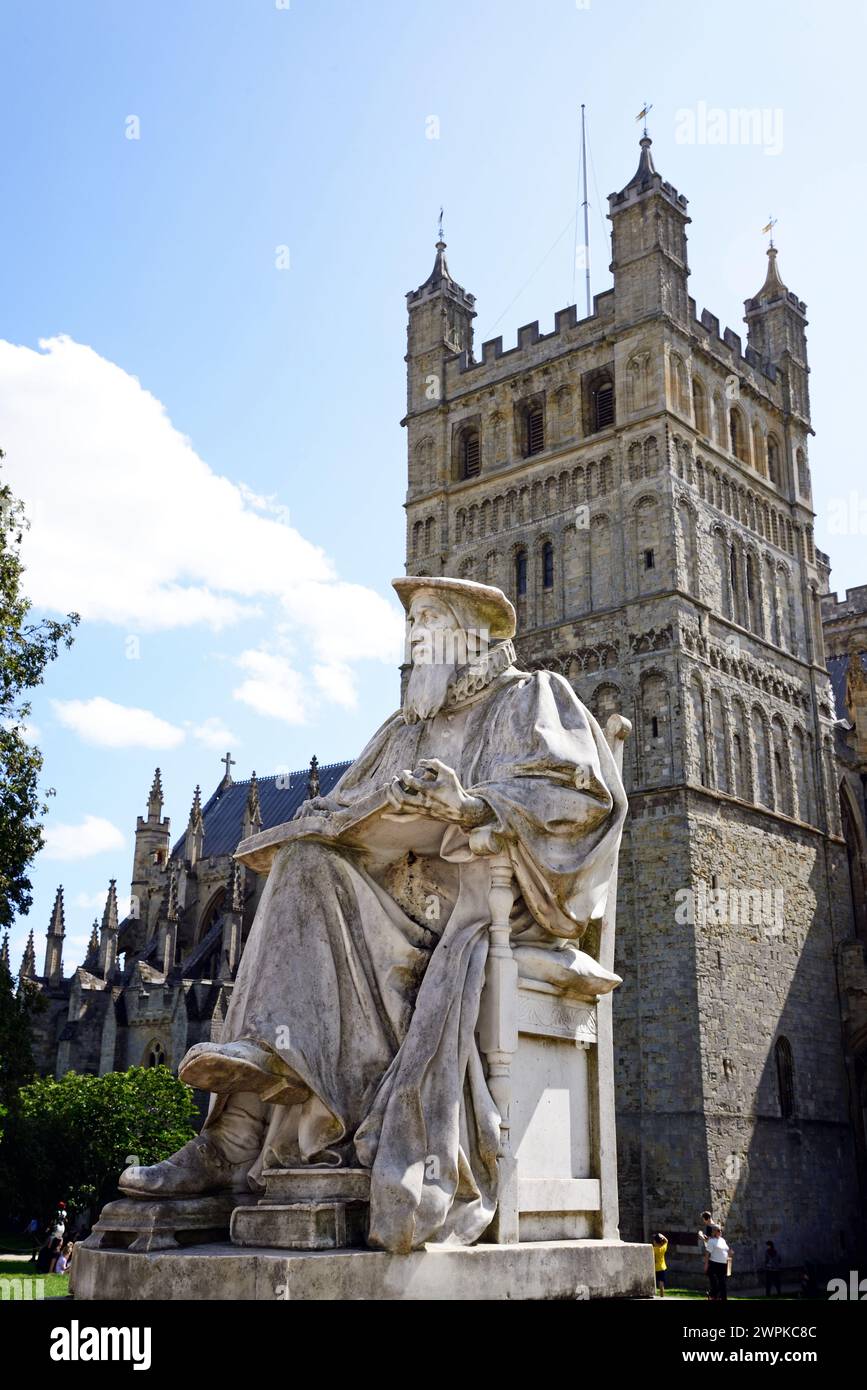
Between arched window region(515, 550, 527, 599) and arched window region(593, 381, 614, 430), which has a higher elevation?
arched window region(593, 381, 614, 430)

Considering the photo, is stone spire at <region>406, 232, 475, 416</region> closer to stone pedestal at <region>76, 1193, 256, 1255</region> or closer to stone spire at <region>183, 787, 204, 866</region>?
stone spire at <region>183, 787, 204, 866</region>

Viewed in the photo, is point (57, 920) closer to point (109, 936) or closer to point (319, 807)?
point (109, 936)

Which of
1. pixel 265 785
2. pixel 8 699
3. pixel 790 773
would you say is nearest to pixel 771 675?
pixel 790 773

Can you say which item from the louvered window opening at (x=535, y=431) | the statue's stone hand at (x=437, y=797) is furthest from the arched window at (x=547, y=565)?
the statue's stone hand at (x=437, y=797)

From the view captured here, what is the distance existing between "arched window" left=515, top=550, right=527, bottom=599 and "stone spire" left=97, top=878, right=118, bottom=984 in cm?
2096

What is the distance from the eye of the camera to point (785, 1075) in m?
28.2

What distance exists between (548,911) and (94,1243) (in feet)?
5.28

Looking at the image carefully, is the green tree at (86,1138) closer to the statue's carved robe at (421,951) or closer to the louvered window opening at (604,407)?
the louvered window opening at (604,407)

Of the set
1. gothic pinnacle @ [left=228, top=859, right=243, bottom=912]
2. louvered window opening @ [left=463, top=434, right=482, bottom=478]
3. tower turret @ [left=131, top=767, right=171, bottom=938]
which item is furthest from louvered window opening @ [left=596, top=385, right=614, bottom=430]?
tower turret @ [left=131, top=767, right=171, bottom=938]

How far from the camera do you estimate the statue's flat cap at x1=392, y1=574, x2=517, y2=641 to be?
4.71 meters

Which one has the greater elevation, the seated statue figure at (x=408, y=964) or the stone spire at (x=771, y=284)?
the stone spire at (x=771, y=284)

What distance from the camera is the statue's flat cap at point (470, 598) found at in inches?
186

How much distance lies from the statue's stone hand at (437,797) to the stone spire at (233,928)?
1361 inches

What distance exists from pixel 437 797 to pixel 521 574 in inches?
1133
